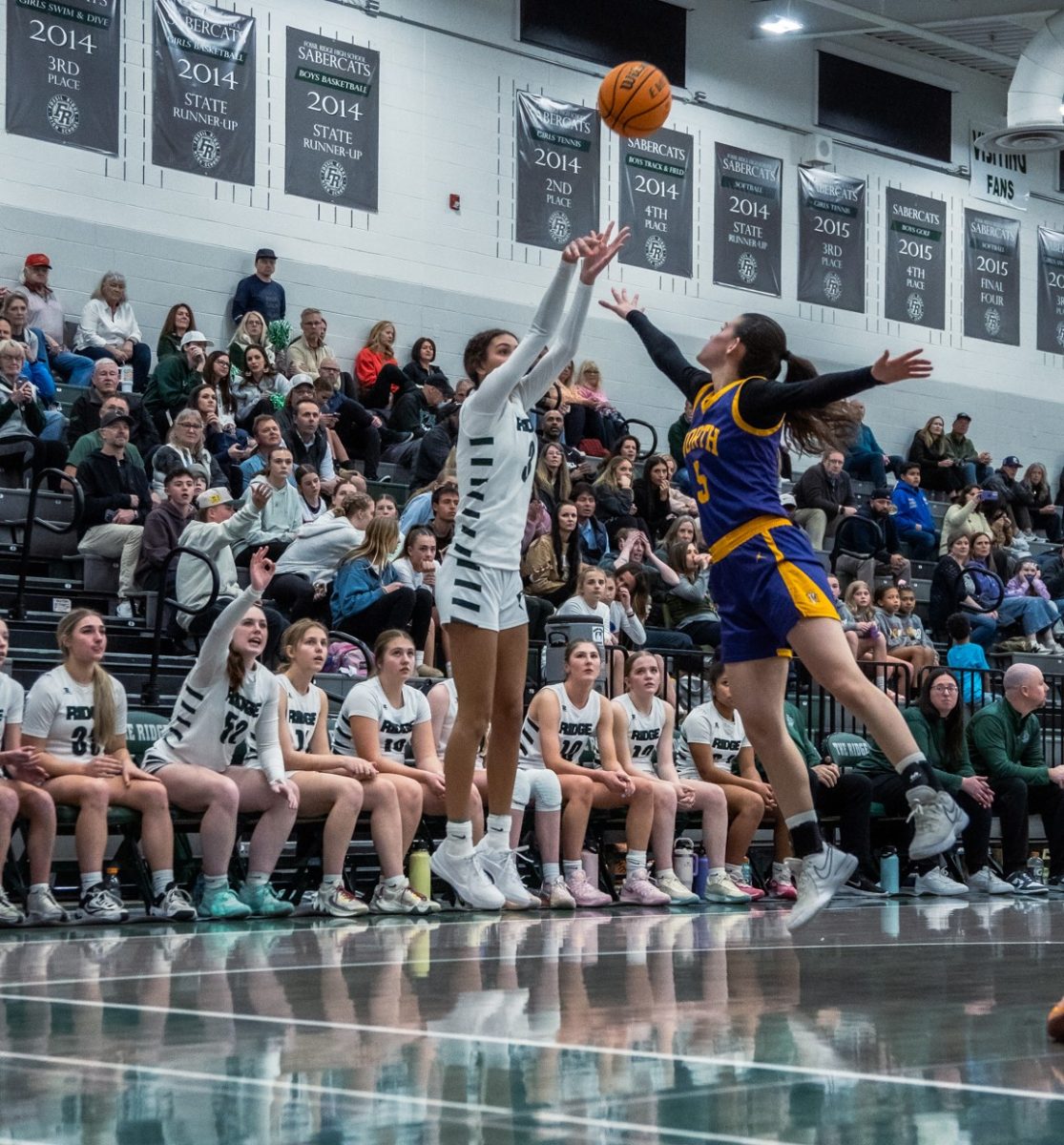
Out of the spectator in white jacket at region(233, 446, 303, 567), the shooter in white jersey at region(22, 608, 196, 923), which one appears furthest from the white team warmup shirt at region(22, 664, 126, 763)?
the spectator in white jacket at region(233, 446, 303, 567)

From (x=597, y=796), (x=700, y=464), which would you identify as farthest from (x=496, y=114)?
(x=700, y=464)

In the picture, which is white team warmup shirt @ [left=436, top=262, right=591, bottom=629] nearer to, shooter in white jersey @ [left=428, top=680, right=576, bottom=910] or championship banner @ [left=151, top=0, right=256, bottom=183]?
shooter in white jersey @ [left=428, top=680, right=576, bottom=910]

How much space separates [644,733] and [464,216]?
991cm

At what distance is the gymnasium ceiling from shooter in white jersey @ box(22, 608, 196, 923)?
14.8 meters

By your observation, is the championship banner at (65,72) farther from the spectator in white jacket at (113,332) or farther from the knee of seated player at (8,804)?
the knee of seated player at (8,804)

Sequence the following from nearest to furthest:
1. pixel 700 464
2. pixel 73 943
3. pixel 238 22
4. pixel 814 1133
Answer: pixel 814 1133 → pixel 700 464 → pixel 73 943 → pixel 238 22

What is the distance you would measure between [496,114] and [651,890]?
38.1 feet

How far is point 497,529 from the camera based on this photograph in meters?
6.41

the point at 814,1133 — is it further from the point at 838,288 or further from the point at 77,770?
the point at 838,288

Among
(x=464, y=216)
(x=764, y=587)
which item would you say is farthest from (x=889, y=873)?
(x=464, y=216)

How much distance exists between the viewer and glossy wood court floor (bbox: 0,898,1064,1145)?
291 cm

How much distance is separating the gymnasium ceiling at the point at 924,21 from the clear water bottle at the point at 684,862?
12.9 m

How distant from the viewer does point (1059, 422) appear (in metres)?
24.2

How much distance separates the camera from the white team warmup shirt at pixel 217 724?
7.87m
